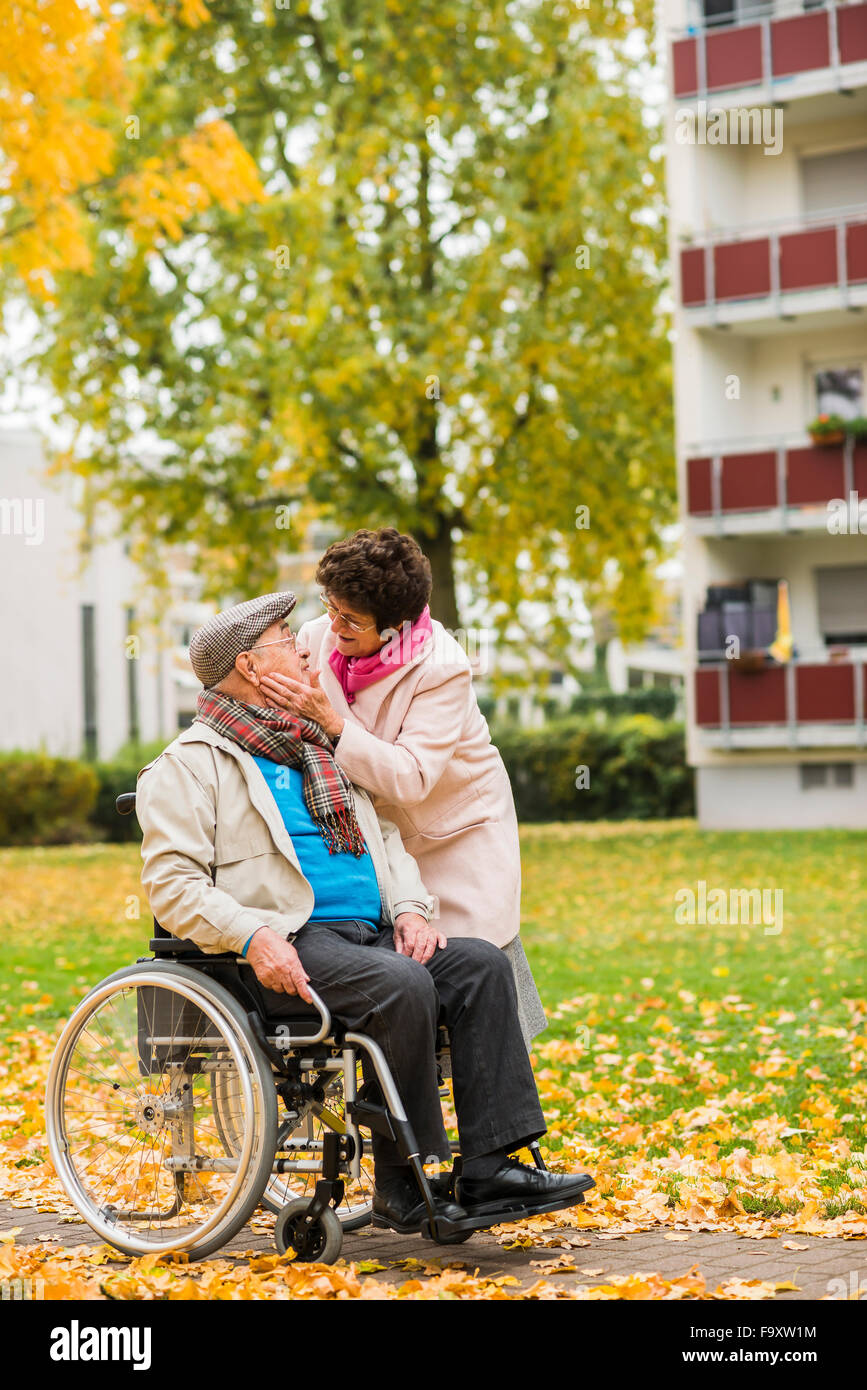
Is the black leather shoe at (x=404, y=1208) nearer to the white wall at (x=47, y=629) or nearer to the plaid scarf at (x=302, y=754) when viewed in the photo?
the plaid scarf at (x=302, y=754)

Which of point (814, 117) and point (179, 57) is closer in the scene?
point (179, 57)

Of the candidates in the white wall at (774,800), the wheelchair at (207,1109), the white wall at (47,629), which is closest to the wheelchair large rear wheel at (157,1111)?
the wheelchair at (207,1109)

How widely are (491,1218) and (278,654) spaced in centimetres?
154

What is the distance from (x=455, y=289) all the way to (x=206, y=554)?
18.1ft

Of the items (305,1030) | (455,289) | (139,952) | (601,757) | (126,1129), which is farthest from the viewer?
(601,757)

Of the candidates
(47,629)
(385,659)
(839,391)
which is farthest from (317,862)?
(47,629)

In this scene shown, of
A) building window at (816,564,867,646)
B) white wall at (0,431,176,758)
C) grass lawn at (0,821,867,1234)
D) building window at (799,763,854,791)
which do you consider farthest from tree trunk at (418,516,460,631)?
white wall at (0,431,176,758)

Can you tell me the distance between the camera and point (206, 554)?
23391 millimetres

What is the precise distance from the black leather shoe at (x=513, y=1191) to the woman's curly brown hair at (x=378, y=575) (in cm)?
151

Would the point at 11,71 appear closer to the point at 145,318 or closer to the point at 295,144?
the point at 145,318

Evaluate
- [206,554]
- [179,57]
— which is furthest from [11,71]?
[206,554]

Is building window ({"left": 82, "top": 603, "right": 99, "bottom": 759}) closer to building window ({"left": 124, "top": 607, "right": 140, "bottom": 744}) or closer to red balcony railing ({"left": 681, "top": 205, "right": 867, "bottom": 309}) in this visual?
building window ({"left": 124, "top": 607, "right": 140, "bottom": 744})

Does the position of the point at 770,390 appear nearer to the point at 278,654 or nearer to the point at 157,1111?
the point at 278,654

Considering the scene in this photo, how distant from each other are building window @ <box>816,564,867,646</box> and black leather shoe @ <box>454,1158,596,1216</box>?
21.0m
